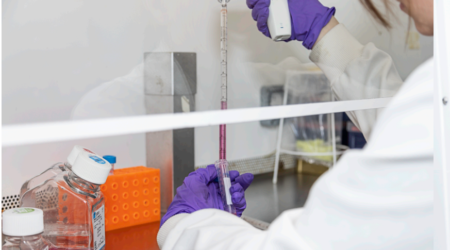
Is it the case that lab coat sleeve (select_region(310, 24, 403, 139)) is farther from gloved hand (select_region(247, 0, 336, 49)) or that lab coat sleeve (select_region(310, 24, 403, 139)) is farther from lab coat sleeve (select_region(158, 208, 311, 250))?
lab coat sleeve (select_region(158, 208, 311, 250))

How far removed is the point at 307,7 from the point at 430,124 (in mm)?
623

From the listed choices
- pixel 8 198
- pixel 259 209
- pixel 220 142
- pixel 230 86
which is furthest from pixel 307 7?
pixel 8 198

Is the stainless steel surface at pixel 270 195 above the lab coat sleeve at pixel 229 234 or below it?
below

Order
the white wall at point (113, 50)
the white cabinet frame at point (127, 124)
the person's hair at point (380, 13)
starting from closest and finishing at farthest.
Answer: the white cabinet frame at point (127, 124) < the white wall at point (113, 50) < the person's hair at point (380, 13)

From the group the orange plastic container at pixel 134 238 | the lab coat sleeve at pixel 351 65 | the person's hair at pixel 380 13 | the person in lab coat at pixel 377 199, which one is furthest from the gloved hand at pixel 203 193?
the person's hair at pixel 380 13

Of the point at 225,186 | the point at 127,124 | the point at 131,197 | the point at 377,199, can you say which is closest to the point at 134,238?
the point at 131,197

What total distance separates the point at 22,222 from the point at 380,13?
1104 mm

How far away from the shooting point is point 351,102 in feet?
2.69

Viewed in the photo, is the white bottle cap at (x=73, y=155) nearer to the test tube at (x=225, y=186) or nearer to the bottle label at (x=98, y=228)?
the bottle label at (x=98, y=228)

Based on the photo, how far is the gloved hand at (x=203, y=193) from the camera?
87 cm

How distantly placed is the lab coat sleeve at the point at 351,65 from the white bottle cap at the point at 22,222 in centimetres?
74

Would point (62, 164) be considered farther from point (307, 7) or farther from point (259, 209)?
point (307, 7)

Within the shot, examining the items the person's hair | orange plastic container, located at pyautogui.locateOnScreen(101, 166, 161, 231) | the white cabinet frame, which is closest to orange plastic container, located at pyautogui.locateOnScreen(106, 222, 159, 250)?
orange plastic container, located at pyautogui.locateOnScreen(101, 166, 161, 231)

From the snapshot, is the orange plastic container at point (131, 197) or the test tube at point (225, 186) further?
the orange plastic container at point (131, 197)
